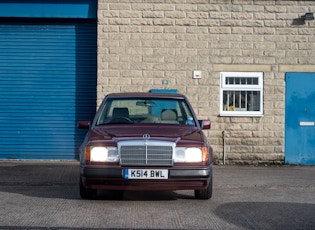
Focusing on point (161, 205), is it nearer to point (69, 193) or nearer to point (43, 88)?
point (69, 193)

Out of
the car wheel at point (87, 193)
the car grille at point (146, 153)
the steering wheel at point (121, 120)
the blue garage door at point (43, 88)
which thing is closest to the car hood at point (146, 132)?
the car grille at point (146, 153)

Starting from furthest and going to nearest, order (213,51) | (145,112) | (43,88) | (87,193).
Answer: (43,88) → (213,51) → (145,112) → (87,193)

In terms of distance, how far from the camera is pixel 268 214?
8.25 m

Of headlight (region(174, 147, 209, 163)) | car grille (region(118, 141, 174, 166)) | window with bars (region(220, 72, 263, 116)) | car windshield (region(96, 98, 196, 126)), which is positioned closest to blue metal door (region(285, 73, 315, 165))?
window with bars (region(220, 72, 263, 116))

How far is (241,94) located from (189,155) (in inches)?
241

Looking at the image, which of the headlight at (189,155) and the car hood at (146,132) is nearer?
the headlight at (189,155)

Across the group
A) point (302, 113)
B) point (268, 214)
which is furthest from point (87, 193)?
point (302, 113)

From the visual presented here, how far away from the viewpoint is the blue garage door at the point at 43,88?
14.8m

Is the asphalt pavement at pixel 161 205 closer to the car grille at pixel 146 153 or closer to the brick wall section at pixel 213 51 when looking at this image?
the car grille at pixel 146 153

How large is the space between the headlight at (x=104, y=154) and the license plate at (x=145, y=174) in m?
0.27

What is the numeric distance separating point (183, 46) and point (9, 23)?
4.21 metres

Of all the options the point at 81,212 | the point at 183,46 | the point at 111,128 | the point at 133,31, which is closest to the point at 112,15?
the point at 133,31

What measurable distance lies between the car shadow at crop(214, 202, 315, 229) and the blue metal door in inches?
216

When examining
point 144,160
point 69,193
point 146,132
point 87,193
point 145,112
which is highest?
point 145,112
